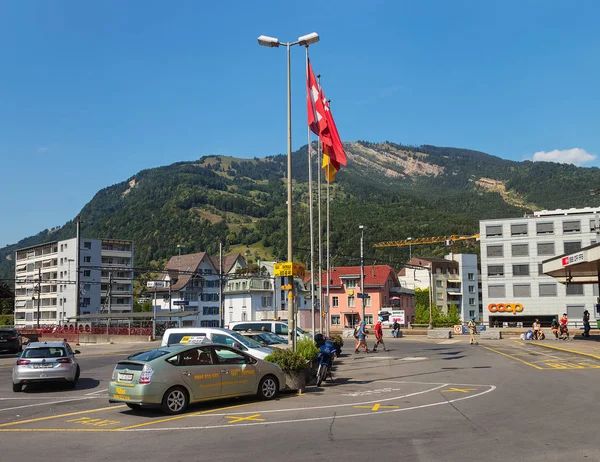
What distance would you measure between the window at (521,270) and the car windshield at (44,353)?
75.5 meters

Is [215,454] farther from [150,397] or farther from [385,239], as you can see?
[385,239]

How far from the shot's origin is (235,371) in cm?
1442

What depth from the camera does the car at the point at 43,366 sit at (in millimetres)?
18594

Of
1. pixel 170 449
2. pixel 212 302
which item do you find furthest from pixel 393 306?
pixel 170 449

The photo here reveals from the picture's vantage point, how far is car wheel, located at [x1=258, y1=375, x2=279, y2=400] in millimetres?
15086

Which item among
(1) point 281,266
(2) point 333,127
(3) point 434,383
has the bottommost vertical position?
(3) point 434,383

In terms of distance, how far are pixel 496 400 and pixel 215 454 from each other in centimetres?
830

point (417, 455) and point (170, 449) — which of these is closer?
point (417, 455)

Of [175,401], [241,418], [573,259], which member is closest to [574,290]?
[573,259]

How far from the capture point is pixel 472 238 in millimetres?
173250

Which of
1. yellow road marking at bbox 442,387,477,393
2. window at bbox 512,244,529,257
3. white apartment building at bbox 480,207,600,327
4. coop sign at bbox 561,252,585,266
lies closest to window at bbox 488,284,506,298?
white apartment building at bbox 480,207,600,327

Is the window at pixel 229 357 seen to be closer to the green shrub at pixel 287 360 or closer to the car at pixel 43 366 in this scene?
the green shrub at pixel 287 360

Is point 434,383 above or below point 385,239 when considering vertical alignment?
below

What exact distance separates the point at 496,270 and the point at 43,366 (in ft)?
250
